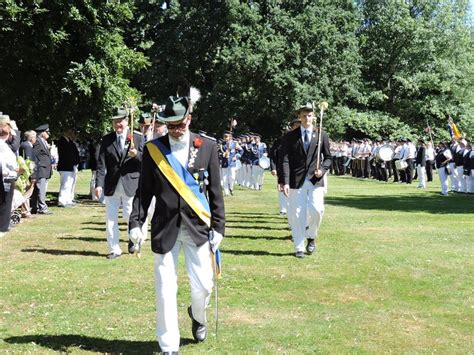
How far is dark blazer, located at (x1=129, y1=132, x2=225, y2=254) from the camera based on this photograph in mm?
6426

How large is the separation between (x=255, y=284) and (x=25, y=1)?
12.5 meters

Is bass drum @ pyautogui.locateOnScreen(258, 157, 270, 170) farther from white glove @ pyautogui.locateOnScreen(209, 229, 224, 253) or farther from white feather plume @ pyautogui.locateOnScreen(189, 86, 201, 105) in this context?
white glove @ pyautogui.locateOnScreen(209, 229, 224, 253)

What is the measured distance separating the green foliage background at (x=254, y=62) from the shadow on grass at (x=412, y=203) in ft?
27.3

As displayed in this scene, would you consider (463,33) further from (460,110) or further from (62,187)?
(62,187)

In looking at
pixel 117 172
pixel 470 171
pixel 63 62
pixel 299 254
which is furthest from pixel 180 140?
pixel 470 171

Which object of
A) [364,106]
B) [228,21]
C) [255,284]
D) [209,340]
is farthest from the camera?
[364,106]

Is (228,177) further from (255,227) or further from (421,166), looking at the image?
(255,227)

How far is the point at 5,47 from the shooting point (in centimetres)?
1973

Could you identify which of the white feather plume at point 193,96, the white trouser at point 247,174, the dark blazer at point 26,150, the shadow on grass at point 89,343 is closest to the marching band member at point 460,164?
the white trouser at point 247,174

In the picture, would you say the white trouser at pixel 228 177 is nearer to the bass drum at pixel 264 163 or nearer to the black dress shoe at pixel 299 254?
the bass drum at pixel 264 163

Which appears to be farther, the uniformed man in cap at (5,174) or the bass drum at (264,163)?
the bass drum at (264,163)

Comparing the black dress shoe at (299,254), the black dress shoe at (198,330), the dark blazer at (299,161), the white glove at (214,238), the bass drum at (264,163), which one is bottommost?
the black dress shoe at (198,330)

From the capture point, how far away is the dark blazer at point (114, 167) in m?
11.9

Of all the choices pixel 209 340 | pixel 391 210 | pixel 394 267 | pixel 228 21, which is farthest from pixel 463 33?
pixel 209 340
